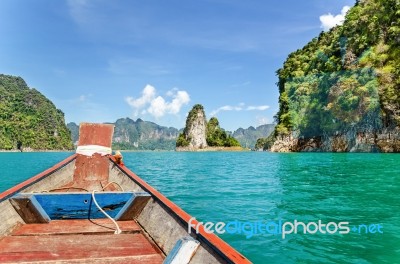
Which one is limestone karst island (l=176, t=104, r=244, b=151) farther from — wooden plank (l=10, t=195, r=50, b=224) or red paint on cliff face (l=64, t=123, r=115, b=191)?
wooden plank (l=10, t=195, r=50, b=224)

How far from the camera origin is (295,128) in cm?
8394

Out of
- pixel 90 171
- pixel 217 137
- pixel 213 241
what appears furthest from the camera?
pixel 217 137

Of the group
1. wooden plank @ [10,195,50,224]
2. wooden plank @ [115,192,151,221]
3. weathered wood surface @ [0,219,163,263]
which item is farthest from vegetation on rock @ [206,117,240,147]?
weathered wood surface @ [0,219,163,263]

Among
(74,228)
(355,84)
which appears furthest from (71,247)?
(355,84)

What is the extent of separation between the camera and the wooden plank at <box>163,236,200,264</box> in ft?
10.6

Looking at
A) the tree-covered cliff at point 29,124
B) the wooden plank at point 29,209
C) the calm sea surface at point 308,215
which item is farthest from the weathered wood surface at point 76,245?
the tree-covered cliff at point 29,124

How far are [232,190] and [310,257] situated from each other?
365 inches

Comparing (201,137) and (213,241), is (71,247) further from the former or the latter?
(201,137)

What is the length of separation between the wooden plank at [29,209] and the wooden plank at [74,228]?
0.12 m

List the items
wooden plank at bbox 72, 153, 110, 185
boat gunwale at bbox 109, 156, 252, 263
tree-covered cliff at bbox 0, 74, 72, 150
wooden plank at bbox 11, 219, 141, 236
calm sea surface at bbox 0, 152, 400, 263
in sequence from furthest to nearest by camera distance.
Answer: tree-covered cliff at bbox 0, 74, 72, 150 → wooden plank at bbox 72, 153, 110, 185 → calm sea surface at bbox 0, 152, 400, 263 → wooden plank at bbox 11, 219, 141, 236 → boat gunwale at bbox 109, 156, 252, 263

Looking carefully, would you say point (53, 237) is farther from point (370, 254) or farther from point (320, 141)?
point (320, 141)

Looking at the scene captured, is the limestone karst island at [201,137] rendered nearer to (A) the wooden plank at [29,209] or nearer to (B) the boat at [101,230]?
(B) the boat at [101,230]

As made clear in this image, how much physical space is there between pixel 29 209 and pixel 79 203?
2.86 ft

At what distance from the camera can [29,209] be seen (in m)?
5.08
